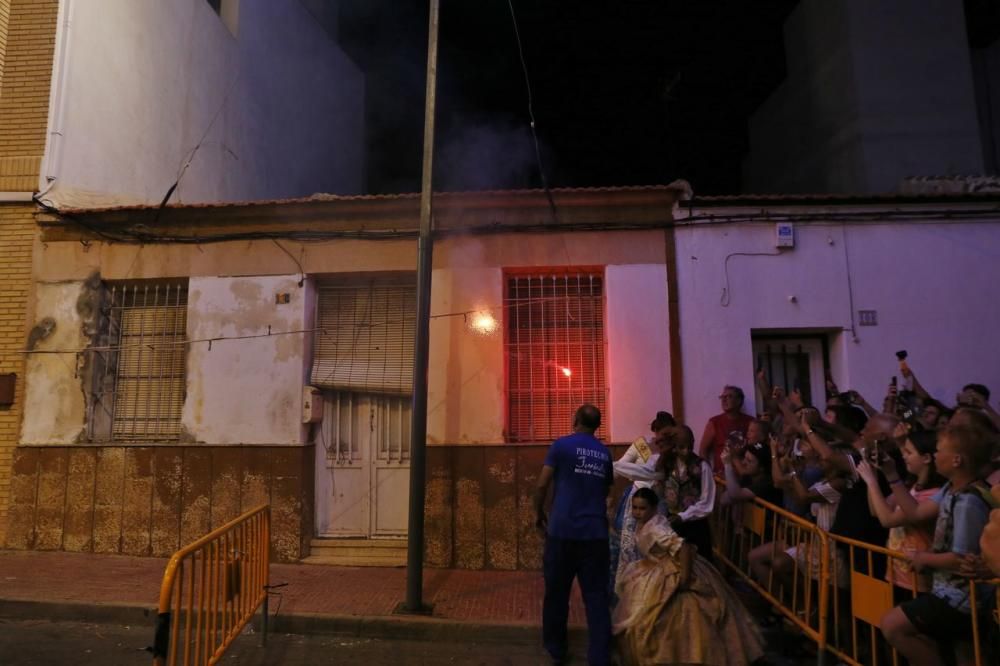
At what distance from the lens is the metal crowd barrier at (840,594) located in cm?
324

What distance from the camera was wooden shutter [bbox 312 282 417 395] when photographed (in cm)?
747

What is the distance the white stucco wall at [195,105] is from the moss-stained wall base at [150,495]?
331 centimetres

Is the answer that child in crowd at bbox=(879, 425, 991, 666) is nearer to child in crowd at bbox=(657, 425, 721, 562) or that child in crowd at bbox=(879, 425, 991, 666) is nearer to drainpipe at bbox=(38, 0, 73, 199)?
child in crowd at bbox=(657, 425, 721, 562)

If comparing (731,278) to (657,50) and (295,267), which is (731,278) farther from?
(657,50)

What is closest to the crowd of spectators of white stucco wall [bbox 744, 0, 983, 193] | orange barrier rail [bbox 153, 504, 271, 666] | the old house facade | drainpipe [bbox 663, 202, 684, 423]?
drainpipe [bbox 663, 202, 684, 423]

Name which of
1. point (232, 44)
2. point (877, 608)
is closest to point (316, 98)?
point (232, 44)

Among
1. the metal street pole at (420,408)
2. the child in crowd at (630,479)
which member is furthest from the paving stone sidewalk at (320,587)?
the child in crowd at (630,479)

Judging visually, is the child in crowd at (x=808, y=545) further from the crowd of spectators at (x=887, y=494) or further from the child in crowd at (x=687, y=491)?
the child in crowd at (x=687, y=491)

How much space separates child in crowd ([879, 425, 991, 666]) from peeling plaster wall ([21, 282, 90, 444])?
8278mm

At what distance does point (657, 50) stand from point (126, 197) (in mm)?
10007

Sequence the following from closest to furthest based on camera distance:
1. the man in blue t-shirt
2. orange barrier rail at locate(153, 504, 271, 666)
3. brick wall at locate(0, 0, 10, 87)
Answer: orange barrier rail at locate(153, 504, 271, 666) < the man in blue t-shirt < brick wall at locate(0, 0, 10, 87)

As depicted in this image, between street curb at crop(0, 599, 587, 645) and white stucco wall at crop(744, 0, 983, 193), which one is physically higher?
white stucco wall at crop(744, 0, 983, 193)

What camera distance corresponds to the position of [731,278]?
713cm

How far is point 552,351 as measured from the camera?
291 inches
